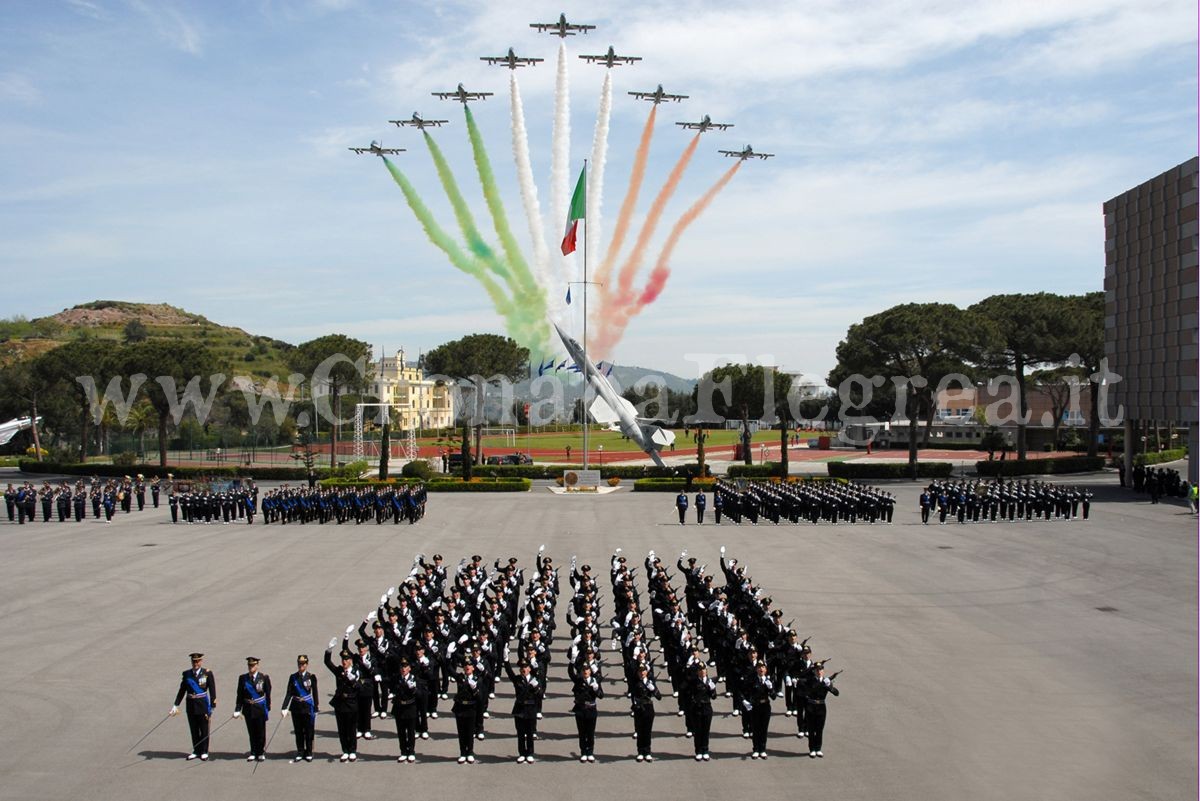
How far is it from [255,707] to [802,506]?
26.2m

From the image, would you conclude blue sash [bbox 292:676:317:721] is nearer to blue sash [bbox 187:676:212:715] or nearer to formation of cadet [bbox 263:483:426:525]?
blue sash [bbox 187:676:212:715]

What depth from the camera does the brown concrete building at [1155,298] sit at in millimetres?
42281

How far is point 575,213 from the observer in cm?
4941

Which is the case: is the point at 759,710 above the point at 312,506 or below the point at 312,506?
below

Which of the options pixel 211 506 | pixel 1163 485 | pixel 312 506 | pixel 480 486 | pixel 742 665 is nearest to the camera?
pixel 742 665

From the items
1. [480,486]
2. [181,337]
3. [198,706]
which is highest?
[181,337]

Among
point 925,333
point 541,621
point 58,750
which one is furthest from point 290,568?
point 925,333

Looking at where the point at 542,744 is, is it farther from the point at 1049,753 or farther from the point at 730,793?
the point at 1049,753

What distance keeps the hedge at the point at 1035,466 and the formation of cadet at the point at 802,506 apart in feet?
77.9

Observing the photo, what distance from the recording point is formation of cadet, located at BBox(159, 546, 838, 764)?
462 inches

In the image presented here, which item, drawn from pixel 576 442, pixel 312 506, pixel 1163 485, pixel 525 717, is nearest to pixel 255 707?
A: pixel 525 717

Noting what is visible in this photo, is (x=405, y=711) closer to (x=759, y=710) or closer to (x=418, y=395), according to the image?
(x=759, y=710)

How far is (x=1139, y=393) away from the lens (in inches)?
1811

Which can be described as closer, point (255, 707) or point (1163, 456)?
point (255, 707)
